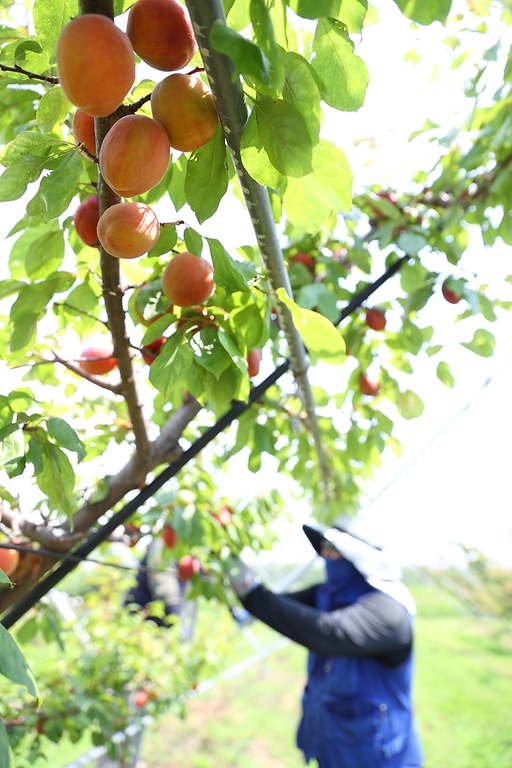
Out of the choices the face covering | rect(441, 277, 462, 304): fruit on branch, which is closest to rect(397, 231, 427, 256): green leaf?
rect(441, 277, 462, 304): fruit on branch

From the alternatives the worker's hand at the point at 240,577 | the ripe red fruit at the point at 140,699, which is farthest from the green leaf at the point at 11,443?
the ripe red fruit at the point at 140,699

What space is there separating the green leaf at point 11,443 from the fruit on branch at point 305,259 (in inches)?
35.7

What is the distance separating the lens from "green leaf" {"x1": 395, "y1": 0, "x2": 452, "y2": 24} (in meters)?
0.38

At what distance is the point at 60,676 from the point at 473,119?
2085 millimetres

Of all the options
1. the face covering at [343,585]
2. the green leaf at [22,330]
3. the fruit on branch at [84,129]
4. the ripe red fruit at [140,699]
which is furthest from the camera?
the ripe red fruit at [140,699]

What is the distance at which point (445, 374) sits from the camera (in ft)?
4.73

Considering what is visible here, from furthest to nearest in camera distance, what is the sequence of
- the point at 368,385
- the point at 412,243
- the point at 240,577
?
the point at 240,577 < the point at 368,385 < the point at 412,243

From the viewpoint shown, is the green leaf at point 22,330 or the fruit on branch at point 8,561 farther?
the fruit on branch at point 8,561

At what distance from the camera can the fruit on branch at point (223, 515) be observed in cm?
180

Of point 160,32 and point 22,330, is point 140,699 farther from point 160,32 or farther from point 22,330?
point 160,32

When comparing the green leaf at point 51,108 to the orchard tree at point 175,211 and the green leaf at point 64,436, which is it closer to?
the orchard tree at point 175,211

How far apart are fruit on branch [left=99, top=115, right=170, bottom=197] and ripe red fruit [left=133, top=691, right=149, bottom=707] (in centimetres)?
224

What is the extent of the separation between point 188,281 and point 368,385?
3.45 ft

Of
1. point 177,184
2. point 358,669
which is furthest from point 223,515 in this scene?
point 177,184
